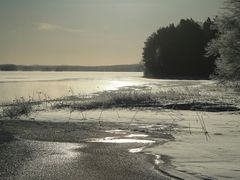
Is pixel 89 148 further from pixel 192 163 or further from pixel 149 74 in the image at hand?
pixel 149 74

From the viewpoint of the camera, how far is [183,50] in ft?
267

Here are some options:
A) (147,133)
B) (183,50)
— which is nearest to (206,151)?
(147,133)

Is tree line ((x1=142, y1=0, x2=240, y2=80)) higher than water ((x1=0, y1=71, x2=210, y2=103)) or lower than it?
higher

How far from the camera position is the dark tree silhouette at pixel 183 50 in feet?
260

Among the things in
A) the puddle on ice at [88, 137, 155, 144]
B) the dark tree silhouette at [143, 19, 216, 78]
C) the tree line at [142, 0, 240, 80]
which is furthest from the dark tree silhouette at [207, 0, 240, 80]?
the dark tree silhouette at [143, 19, 216, 78]

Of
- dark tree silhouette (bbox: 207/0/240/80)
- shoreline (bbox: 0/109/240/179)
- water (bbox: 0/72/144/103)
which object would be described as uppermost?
dark tree silhouette (bbox: 207/0/240/80)

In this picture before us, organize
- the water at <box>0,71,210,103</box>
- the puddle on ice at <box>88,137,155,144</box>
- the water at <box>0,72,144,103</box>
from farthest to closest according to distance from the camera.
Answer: the water at <box>0,71,210,103</box>, the water at <box>0,72,144,103</box>, the puddle on ice at <box>88,137,155,144</box>

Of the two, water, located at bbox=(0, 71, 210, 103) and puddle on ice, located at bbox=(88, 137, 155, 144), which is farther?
water, located at bbox=(0, 71, 210, 103)

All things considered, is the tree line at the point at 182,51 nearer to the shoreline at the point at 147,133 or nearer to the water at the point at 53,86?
the water at the point at 53,86

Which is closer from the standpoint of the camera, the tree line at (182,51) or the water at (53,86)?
the water at (53,86)

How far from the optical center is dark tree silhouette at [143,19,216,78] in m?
79.2

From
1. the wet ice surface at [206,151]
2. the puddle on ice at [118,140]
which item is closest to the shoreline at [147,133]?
the wet ice surface at [206,151]

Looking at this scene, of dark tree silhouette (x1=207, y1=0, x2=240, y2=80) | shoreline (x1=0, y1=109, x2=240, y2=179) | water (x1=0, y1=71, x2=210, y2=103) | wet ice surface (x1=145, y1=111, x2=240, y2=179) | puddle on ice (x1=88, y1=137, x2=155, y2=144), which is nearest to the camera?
wet ice surface (x1=145, y1=111, x2=240, y2=179)

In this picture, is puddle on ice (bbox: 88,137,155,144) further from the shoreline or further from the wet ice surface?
the wet ice surface
